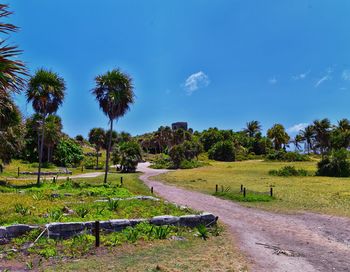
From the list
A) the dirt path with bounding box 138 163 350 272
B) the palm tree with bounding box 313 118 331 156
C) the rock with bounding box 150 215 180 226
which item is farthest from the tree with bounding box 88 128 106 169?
the rock with bounding box 150 215 180 226

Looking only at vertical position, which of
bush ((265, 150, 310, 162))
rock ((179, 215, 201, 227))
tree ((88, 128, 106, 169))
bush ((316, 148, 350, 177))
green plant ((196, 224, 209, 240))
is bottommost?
green plant ((196, 224, 209, 240))

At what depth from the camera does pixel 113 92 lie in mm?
26516

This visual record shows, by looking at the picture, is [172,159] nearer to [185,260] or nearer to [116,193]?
[116,193]

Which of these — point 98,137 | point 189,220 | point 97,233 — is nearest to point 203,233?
point 189,220

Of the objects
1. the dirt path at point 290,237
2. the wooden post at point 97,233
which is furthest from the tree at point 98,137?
the wooden post at point 97,233

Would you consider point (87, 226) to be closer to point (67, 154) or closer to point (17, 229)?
point (17, 229)

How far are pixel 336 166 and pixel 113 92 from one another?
32809 millimetres

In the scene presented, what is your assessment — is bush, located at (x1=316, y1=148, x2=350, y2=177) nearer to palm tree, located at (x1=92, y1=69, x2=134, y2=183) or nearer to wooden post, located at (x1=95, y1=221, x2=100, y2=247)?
palm tree, located at (x1=92, y1=69, x2=134, y2=183)

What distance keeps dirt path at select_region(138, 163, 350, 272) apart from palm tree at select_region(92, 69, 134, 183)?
11980 millimetres

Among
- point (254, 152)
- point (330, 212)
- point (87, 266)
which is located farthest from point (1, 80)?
point (254, 152)

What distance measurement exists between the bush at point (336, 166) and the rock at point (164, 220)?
3856 centimetres

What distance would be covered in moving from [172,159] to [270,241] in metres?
54.9

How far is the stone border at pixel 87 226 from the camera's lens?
9695mm

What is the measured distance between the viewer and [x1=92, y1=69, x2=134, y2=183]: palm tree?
26.6 metres
